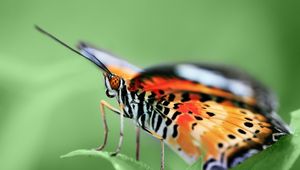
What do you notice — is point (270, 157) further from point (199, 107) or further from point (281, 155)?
point (199, 107)

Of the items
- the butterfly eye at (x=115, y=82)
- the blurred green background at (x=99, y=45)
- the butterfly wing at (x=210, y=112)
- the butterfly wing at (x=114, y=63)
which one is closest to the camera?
the butterfly wing at (x=210, y=112)

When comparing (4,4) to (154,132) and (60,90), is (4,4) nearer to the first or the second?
(60,90)

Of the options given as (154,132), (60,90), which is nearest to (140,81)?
(154,132)

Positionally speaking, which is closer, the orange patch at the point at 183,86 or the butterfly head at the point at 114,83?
the orange patch at the point at 183,86

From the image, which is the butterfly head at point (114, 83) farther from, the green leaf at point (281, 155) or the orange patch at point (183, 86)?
the green leaf at point (281, 155)

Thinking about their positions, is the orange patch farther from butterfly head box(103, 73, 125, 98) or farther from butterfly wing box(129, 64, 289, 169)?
butterfly head box(103, 73, 125, 98)

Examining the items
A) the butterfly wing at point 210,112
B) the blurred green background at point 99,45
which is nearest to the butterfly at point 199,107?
the butterfly wing at point 210,112

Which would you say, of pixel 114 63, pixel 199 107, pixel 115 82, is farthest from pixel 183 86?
pixel 114 63

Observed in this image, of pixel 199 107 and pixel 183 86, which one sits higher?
pixel 183 86

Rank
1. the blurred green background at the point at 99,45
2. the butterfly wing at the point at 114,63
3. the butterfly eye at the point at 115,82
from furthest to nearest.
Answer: the blurred green background at the point at 99,45
the butterfly wing at the point at 114,63
the butterfly eye at the point at 115,82
